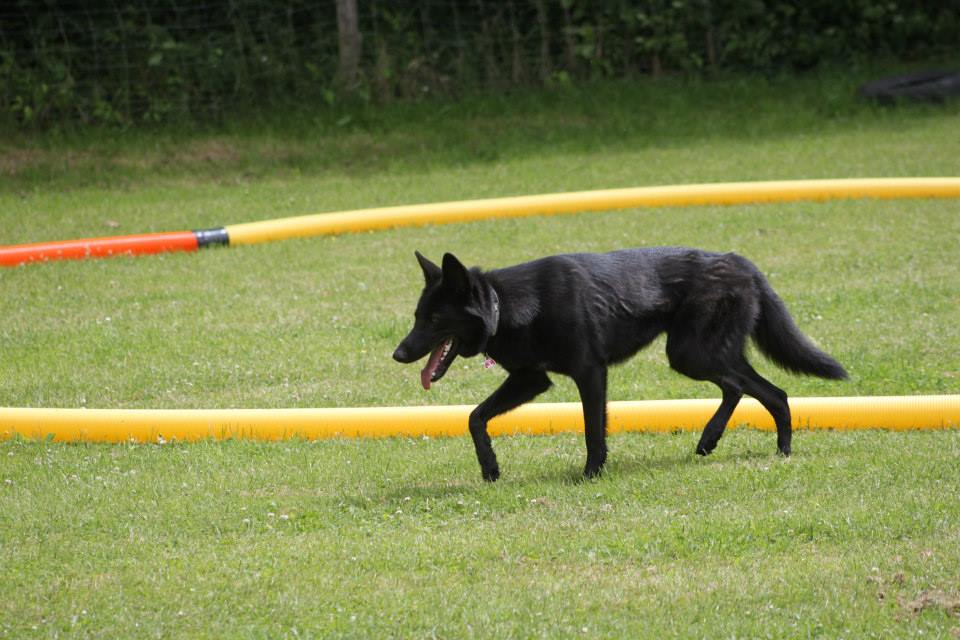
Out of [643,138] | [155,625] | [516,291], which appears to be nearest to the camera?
[155,625]

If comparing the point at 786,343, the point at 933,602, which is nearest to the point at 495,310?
the point at 786,343

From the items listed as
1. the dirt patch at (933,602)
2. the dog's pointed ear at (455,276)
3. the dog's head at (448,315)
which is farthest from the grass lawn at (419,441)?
the dog's pointed ear at (455,276)

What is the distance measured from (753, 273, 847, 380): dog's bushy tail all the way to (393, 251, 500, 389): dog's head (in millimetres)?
1617

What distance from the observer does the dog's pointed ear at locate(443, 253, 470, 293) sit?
6.66 meters

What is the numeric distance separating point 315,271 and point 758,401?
5683mm

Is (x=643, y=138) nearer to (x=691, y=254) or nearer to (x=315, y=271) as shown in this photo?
(x=315, y=271)

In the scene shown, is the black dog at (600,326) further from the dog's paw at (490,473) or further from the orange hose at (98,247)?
the orange hose at (98,247)

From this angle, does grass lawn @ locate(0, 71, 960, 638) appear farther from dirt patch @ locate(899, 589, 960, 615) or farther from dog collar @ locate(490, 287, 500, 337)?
dog collar @ locate(490, 287, 500, 337)

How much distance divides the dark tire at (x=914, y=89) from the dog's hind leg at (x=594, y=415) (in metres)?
13.2

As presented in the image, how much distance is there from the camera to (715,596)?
215 inches

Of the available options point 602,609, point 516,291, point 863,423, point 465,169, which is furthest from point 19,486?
point 465,169

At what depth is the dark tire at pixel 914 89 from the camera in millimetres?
18906

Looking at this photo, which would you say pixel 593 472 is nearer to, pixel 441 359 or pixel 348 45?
pixel 441 359

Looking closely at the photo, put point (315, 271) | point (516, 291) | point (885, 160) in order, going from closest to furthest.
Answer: point (516, 291) → point (315, 271) → point (885, 160)
